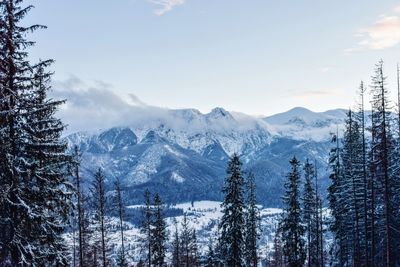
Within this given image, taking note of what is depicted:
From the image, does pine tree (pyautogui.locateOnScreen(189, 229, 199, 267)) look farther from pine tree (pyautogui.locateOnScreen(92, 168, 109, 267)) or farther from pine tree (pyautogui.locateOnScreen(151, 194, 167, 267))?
pine tree (pyautogui.locateOnScreen(92, 168, 109, 267))

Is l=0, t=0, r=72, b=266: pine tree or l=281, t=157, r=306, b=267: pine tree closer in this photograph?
l=0, t=0, r=72, b=266: pine tree

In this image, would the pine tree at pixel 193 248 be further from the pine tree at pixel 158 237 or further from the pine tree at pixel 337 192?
the pine tree at pixel 337 192

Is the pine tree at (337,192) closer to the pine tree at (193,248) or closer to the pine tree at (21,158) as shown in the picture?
the pine tree at (193,248)

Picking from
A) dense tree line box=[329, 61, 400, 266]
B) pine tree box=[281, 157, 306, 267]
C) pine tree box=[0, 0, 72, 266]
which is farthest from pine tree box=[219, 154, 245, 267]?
pine tree box=[0, 0, 72, 266]

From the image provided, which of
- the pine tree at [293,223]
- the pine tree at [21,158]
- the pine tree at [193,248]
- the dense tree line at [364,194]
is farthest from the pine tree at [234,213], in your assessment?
the pine tree at [21,158]

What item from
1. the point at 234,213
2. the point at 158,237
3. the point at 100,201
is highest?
the point at 100,201

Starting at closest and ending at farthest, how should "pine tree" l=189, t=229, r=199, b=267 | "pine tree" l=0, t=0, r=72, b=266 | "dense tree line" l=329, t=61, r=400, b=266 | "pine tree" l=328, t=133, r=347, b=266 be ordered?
1. "pine tree" l=0, t=0, r=72, b=266
2. "dense tree line" l=329, t=61, r=400, b=266
3. "pine tree" l=328, t=133, r=347, b=266
4. "pine tree" l=189, t=229, r=199, b=267

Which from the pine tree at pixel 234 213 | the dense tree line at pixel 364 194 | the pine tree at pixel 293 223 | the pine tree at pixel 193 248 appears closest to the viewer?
the dense tree line at pixel 364 194

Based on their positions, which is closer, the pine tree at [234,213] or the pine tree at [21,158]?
the pine tree at [21,158]

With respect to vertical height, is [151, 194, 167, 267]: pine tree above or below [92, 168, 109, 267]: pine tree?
below

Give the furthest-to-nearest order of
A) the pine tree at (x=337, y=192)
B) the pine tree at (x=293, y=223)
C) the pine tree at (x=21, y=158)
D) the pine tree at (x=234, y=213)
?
the pine tree at (x=337, y=192), the pine tree at (x=293, y=223), the pine tree at (x=234, y=213), the pine tree at (x=21, y=158)

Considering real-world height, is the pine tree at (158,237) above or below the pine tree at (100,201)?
below

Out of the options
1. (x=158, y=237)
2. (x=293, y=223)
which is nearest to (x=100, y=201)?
(x=158, y=237)

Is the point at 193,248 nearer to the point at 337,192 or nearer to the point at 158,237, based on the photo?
the point at 158,237
